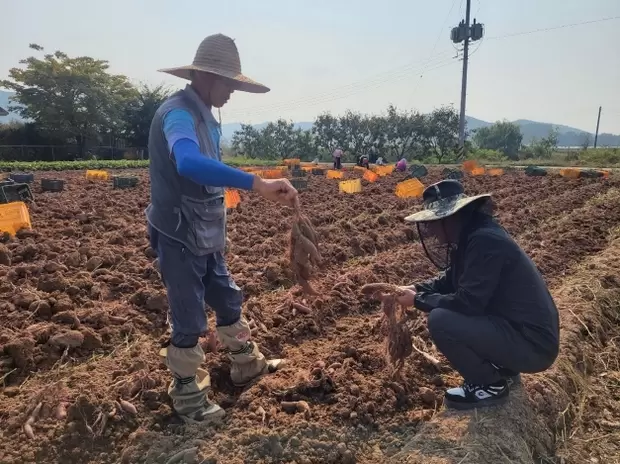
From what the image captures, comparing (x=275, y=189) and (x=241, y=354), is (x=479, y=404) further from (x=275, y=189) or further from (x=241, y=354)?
(x=275, y=189)

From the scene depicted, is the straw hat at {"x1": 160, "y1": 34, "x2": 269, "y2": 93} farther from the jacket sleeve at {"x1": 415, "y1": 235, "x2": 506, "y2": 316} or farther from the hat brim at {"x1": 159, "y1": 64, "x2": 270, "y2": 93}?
the jacket sleeve at {"x1": 415, "y1": 235, "x2": 506, "y2": 316}

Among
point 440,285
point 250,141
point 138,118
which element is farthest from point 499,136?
point 440,285

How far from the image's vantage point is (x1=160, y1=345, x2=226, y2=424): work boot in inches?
106

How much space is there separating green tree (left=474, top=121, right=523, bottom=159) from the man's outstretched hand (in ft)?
198

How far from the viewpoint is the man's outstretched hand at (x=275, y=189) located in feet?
7.82

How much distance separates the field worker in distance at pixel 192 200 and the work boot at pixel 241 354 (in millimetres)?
335

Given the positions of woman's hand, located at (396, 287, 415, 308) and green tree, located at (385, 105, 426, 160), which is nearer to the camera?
woman's hand, located at (396, 287, 415, 308)

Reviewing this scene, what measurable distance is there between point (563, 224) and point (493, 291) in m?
6.06

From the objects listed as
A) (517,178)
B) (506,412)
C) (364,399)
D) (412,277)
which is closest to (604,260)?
(412,277)

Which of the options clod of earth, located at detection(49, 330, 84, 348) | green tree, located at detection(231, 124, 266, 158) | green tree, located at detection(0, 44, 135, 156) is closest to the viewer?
clod of earth, located at detection(49, 330, 84, 348)

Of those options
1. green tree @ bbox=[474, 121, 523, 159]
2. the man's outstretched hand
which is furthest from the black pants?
green tree @ bbox=[474, 121, 523, 159]

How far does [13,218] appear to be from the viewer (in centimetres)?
685

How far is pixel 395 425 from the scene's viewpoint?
2723 millimetres

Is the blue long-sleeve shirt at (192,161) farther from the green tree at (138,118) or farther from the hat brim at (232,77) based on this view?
the green tree at (138,118)
